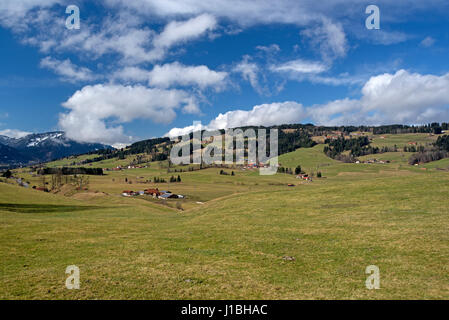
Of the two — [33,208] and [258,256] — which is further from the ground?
[258,256]

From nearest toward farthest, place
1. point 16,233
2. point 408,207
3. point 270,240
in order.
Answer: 1. point 270,240
2. point 16,233
3. point 408,207

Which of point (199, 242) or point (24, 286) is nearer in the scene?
point (24, 286)

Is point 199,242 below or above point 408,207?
below

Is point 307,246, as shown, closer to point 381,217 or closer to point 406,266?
point 406,266

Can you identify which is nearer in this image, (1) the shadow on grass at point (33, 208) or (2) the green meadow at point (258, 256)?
(2) the green meadow at point (258, 256)

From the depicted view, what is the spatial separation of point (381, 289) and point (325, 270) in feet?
10.3

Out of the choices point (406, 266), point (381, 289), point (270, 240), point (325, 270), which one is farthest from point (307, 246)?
point (381, 289)

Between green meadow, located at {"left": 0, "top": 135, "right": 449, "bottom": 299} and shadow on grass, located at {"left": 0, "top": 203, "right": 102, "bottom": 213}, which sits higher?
green meadow, located at {"left": 0, "top": 135, "right": 449, "bottom": 299}

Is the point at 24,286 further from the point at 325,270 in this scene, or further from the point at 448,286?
the point at 448,286

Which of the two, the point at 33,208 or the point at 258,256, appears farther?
the point at 33,208

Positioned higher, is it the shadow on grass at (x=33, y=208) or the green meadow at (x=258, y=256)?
the green meadow at (x=258, y=256)

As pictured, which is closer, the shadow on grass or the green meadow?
the green meadow

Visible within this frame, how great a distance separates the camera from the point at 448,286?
1153cm
